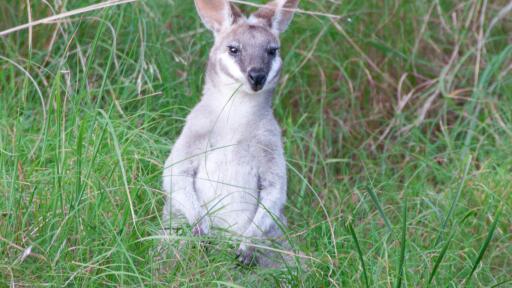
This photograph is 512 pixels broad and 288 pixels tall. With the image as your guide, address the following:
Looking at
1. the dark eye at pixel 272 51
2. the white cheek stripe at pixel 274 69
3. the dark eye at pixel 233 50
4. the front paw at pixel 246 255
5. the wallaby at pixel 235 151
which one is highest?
→ the dark eye at pixel 233 50

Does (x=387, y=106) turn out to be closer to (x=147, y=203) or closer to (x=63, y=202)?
(x=147, y=203)

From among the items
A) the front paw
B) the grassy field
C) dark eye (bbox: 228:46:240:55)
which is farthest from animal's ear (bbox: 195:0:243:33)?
the front paw

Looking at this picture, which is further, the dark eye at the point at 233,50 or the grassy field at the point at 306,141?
the dark eye at the point at 233,50

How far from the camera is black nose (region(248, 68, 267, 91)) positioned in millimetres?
4500

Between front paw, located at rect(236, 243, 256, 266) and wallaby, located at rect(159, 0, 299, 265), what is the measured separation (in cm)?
21

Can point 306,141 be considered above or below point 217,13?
below

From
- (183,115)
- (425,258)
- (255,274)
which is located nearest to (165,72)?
(183,115)

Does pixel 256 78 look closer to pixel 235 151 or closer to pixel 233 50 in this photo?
pixel 233 50

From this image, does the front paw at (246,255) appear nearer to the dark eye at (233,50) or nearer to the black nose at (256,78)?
the black nose at (256,78)

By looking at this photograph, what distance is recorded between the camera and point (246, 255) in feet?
13.8

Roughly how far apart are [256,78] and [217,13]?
23.1 inches

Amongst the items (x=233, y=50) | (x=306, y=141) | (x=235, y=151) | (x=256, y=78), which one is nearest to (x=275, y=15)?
(x=233, y=50)

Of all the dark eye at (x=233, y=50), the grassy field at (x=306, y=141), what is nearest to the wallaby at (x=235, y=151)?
the dark eye at (x=233, y=50)

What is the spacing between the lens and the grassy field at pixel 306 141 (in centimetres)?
386
